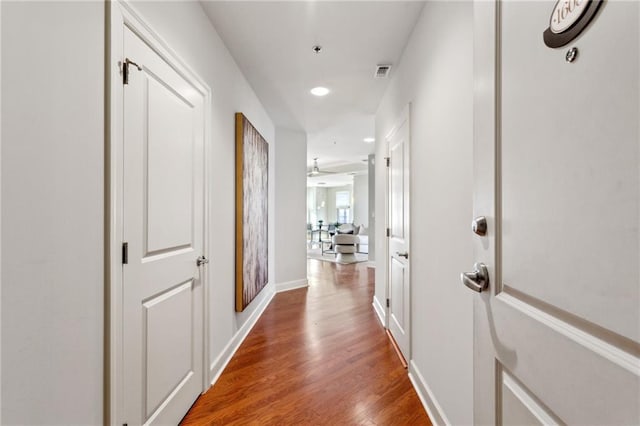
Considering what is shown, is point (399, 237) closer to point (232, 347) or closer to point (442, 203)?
point (442, 203)

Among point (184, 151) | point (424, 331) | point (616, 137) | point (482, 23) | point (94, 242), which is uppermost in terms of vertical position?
point (482, 23)

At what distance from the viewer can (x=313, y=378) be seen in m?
2.05

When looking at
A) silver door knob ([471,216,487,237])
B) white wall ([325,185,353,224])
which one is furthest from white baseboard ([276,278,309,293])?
white wall ([325,185,353,224])

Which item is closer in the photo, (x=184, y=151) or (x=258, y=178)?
(x=184, y=151)

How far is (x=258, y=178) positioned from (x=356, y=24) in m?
1.79

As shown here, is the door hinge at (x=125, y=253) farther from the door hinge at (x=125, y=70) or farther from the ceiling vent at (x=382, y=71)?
the ceiling vent at (x=382, y=71)

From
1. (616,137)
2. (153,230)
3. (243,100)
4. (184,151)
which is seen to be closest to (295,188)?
(243,100)

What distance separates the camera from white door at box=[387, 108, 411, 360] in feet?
7.26

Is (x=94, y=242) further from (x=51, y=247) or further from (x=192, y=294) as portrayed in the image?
(x=192, y=294)

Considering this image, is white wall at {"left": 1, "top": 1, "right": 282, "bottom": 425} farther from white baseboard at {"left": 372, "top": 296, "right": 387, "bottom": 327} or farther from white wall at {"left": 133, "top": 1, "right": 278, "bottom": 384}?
white baseboard at {"left": 372, "top": 296, "right": 387, "bottom": 327}

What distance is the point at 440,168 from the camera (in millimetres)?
1604

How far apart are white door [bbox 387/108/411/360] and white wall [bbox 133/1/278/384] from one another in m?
1.44

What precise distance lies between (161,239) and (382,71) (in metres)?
2.35

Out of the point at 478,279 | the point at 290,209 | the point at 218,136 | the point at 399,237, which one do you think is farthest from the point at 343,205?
the point at 478,279
